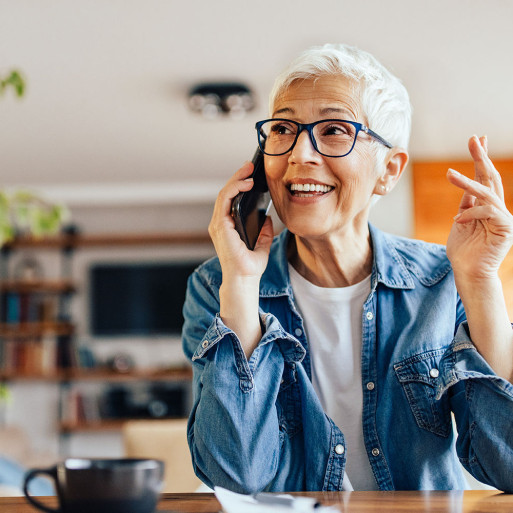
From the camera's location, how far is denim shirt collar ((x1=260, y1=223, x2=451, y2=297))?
122 cm

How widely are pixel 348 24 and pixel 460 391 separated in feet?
7.99

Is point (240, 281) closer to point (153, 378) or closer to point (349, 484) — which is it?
point (349, 484)

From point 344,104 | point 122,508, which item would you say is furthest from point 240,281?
point 122,508

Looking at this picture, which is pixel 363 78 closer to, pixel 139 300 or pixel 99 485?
pixel 99 485

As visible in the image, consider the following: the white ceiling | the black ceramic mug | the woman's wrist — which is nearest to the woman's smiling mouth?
the woman's wrist

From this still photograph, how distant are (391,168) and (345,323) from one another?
344mm

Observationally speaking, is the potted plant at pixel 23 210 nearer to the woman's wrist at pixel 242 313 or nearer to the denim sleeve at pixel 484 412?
the woman's wrist at pixel 242 313

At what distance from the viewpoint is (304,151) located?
3.73ft

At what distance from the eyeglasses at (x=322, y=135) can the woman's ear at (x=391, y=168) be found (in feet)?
0.34

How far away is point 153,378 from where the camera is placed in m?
5.77

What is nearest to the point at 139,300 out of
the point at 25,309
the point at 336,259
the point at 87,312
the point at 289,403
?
the point at 87,312

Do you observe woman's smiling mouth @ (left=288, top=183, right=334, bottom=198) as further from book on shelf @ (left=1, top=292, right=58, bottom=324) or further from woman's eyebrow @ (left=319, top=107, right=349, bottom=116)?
book on shelf @ (left=1, top=292, right=58, bottom=324)

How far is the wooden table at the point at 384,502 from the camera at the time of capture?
722mm

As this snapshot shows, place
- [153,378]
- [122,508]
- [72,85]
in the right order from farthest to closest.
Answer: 1. [153,378]
2. [72,85]
3. [122,508]
